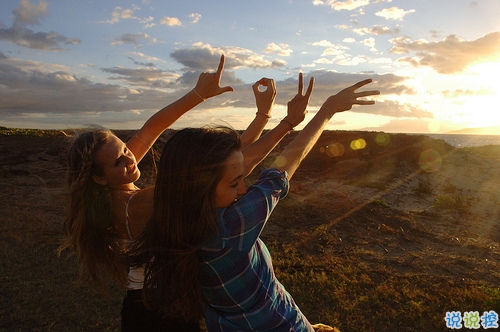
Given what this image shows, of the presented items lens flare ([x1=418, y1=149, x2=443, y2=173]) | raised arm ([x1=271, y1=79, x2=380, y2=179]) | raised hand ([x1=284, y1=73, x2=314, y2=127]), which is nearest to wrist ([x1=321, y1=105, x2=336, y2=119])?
raised arm ([x1=271, y1=79, x2=380, y2=179])

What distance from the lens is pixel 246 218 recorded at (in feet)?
5.10

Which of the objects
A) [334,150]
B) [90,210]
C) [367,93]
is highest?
[367,93]

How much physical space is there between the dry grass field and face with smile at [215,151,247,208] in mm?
1062

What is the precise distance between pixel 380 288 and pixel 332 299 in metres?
0.78

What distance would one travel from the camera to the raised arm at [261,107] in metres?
2.49

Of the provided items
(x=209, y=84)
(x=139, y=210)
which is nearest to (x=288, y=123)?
(x=209, y=84)

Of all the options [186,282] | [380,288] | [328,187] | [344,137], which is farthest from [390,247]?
[344,137]

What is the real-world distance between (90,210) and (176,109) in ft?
2.99

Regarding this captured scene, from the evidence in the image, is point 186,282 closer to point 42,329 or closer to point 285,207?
point 42,329

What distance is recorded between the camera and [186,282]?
5.36 ft

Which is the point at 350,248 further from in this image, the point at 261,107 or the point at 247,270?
the point at 247,270

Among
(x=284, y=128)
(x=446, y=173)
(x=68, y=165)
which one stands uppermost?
(x=284, y=128)

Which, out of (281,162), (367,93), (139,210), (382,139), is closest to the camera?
(281,162)

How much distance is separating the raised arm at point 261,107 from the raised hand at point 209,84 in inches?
10.5
